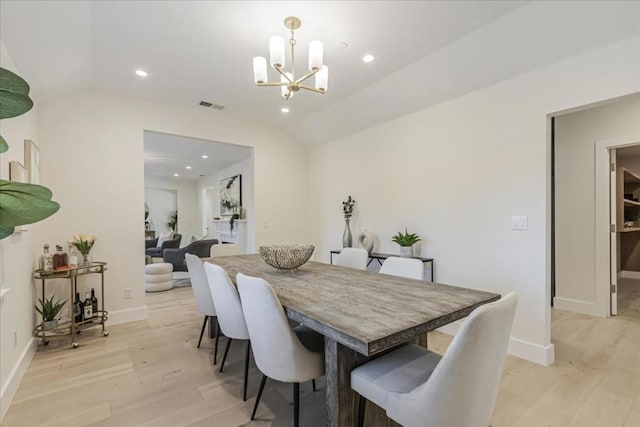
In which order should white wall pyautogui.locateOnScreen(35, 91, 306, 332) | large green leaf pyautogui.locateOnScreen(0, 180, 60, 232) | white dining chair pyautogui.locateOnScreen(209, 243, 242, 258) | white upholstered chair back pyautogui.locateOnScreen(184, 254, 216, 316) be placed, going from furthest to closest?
white dining chair pyautogui.locateOnScreen(209, 243, 242, 258)
white wall pyautogui.locateOnScreen(35, 91, 306, 332)
white upholstered chair back pyautogui.locateOnScreen(184, 254, 216, 316)
large green leaf pyautogui.locateOnScreen(0, 180, 60, 232)

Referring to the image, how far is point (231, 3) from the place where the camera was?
204 cm

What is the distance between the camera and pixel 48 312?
2.89 m

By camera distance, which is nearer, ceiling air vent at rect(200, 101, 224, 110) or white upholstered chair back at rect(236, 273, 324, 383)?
white upholstered chair back at rect(236, 273, 324, 383)

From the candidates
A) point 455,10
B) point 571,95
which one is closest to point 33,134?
point 455,10

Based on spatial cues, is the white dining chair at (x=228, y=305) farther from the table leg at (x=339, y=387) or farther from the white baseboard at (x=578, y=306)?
the white baseboard at (x=578, y=306)

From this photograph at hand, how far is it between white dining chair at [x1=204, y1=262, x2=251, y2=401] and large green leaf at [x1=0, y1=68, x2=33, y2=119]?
134 centimetres

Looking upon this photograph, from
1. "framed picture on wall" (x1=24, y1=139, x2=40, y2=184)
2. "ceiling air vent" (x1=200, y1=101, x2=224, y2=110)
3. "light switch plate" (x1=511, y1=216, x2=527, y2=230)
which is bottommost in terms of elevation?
"light switch plate" (x1=511, y1=216, x2=527, y2=230)

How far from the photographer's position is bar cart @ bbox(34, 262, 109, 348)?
279 cm

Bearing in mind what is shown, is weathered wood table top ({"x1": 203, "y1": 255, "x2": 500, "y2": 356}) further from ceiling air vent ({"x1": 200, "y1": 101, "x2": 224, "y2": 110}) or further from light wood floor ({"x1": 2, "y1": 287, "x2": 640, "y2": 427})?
ceiling air vent ({"x1": 200, "y1": 101, "x2": 224, "y2": 110})

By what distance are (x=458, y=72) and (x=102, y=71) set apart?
340 centimetres

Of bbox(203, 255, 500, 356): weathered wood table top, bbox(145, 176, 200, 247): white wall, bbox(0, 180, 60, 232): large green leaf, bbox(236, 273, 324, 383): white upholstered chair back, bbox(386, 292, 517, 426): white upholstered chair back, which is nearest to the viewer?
bbox(0, 180, 60, 232): large green leaf

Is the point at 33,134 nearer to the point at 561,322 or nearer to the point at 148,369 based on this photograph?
the point at 148,369

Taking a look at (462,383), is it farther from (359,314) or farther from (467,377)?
(359,314)

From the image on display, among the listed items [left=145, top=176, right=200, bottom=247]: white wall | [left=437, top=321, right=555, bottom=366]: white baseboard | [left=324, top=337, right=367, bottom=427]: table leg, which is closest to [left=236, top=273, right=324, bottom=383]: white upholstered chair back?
[left=324, top=337, right=367, bottom=427]: table leg
